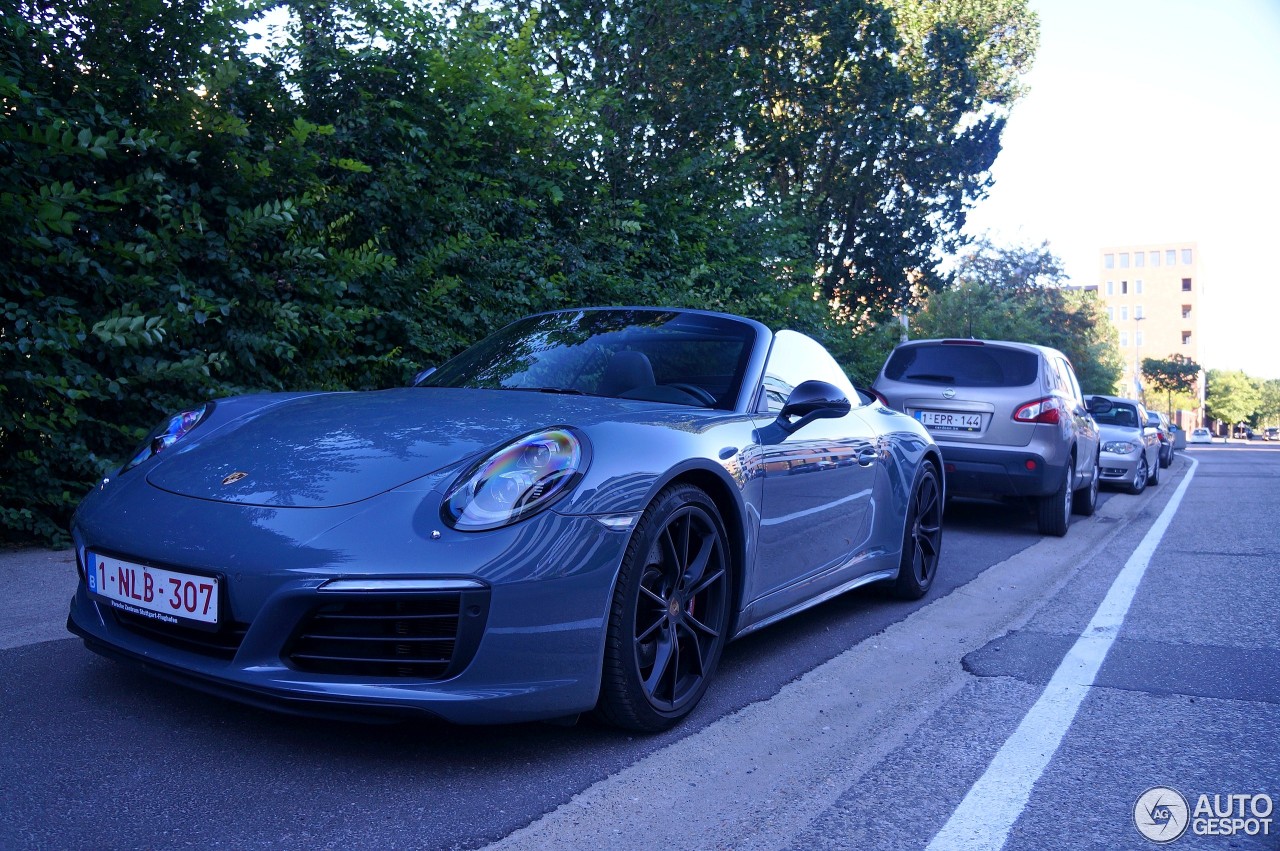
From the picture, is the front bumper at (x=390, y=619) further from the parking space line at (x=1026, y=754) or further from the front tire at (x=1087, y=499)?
the front tire at (x=1087, y=499)

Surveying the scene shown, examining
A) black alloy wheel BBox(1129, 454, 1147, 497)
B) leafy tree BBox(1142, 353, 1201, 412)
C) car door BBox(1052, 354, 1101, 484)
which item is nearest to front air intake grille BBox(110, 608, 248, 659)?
car door BBox(1052, 354, 1101, 484)

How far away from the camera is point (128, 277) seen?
219 inches

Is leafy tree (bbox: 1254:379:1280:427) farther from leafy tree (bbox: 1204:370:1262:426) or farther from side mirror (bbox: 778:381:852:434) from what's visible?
side mirror (bbox: 778:381:852:434)

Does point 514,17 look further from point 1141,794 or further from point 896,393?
point 1141,794

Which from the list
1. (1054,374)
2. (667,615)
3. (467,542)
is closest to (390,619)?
(467,542)

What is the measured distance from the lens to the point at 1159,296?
137 meters

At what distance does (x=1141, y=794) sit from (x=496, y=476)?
1.91 m

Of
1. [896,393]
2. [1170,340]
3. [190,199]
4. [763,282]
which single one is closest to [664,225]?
[763,282]

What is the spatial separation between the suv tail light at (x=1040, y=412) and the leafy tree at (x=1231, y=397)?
13899cm

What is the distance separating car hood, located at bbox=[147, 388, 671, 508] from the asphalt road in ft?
2.25

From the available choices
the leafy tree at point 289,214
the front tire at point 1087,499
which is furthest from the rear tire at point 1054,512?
the leafy tree at point 289,214

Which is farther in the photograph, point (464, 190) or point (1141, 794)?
point (464, 190)

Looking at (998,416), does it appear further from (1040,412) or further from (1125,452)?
(1125,452)

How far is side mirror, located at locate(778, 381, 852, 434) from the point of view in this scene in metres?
3.94
